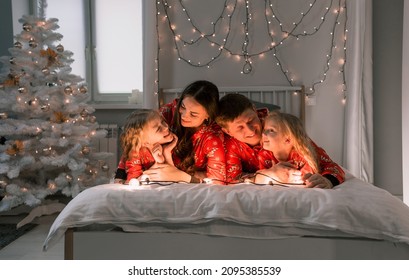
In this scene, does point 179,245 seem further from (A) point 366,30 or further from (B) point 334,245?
(A) point 366,30

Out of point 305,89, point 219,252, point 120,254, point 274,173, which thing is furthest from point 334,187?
point 305,89

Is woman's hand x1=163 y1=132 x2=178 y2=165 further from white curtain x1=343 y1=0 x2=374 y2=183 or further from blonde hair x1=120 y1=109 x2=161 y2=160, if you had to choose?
white curtain x1=343 y1=0 x2=374 y2=183

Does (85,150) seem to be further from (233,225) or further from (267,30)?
(233,225)

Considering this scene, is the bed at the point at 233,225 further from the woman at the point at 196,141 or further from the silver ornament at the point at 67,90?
the silver ornament at the point at 67,90

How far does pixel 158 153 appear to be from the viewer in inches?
77.5

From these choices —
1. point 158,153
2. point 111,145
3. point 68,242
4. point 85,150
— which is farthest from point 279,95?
point 68,242

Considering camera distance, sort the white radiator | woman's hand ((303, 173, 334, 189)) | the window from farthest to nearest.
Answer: the window < the white radiator < woman's hand ((303, 173, 334, 189))

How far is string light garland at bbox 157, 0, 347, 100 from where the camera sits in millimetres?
3740

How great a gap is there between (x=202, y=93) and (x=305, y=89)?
1.97 m

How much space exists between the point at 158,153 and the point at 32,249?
1.06m

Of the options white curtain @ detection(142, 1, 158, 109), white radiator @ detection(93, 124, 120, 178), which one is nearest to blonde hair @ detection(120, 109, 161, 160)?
white curtain @ detection(142, 1, 158, 109)

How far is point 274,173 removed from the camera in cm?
185

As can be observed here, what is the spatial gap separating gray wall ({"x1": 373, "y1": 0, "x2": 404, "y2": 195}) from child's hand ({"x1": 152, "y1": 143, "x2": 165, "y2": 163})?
231cm

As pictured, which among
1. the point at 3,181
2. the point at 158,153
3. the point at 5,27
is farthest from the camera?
the point at 5,27
